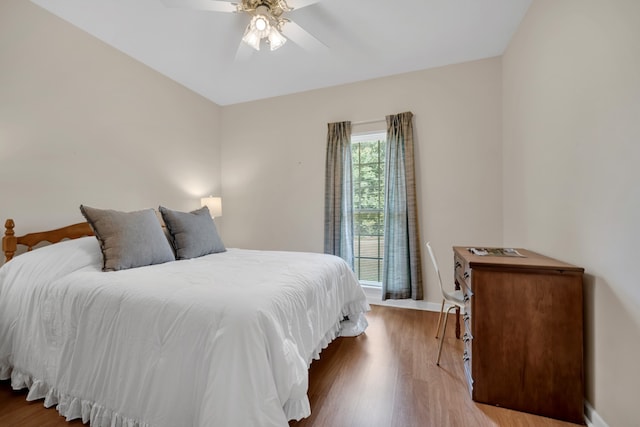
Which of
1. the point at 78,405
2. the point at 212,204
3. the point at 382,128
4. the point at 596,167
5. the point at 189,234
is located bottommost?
the point at 78,405

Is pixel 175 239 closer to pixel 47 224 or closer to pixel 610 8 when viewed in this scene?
pixel 47 224

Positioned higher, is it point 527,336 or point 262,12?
point 262,12

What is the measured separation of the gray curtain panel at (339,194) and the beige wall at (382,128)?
17 centimetres

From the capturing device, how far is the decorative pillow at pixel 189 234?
7.36ft

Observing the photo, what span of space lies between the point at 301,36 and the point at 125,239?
6.61 ft

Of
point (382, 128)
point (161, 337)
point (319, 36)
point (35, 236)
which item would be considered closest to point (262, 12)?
point (319, 36)

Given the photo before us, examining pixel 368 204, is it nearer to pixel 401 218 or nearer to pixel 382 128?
pixel 401 218

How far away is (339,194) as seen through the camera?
328 centimetres

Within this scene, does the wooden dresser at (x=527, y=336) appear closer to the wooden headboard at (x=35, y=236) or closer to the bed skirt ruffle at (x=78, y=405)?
the bed skirt ruffle at (x=78, y=405)

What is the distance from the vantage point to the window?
3.34 metres

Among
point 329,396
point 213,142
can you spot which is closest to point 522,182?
point 329,396

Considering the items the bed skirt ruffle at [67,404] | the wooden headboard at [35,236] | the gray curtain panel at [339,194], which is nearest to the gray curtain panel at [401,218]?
the gray curtain panel at [339,194]

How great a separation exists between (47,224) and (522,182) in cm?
398

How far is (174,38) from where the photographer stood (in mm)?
2447
